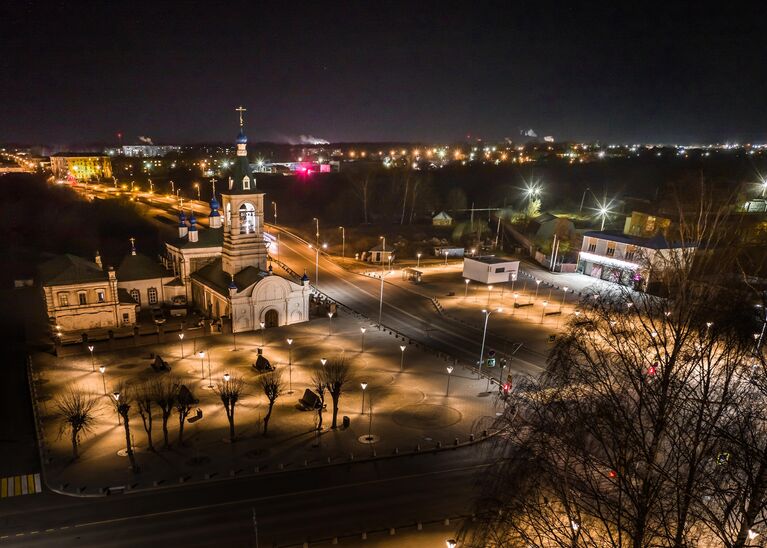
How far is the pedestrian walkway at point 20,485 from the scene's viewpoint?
22.5 m

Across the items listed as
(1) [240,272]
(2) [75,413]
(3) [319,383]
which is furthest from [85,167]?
A: (3) [319,383]

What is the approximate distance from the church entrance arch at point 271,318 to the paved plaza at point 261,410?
1777 mm

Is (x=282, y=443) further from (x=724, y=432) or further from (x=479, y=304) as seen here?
(x=479, y=304)

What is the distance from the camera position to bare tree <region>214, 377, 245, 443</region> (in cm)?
2631

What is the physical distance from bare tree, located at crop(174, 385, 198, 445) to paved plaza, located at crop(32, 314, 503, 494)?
0.46m

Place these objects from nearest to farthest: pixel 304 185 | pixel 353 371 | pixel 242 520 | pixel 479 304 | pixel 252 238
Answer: pixel 242 520
pixel 353 371
pixel 252 238
pixel 479 304
pixel 304 185

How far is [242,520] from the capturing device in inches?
831

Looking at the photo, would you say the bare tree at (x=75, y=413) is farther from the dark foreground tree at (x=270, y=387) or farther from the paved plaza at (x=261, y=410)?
the dark foreground tree at (x=270, y=387)

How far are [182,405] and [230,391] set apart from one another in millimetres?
3671

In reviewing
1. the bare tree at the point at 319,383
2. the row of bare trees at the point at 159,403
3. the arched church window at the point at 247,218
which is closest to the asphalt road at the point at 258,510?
the row of bare trees at the point at 159,403

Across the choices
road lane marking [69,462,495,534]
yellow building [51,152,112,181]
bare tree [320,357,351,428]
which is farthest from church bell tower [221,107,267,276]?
yellow building [51,152,112,181]

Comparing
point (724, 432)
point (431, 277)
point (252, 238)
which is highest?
point (724, 432)

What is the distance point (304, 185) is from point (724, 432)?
12846 cm

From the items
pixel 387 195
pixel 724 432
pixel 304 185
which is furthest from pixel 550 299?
pixel 304 185
